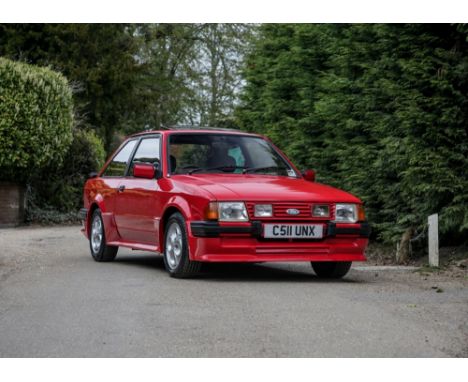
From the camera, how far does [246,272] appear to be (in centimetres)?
1191

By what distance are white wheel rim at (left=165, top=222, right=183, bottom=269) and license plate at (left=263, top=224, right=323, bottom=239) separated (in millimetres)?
1003

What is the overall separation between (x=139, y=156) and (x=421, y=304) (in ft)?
17.0

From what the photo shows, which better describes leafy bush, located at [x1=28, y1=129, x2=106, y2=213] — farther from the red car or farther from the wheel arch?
the wheel arch

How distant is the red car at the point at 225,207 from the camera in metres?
10.2

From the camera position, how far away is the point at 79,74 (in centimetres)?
3438

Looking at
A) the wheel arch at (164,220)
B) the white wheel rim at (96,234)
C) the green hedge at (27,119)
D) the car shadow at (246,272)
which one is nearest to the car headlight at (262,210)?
the car shadow at (246,272)

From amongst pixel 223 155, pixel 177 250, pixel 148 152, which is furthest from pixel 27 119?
pixel 177 250

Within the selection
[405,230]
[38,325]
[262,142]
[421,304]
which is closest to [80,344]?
[38,325]

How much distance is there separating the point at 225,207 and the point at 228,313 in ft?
7.48

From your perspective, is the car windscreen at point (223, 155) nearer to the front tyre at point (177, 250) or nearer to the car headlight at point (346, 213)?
the front tyre at point (177, 250)

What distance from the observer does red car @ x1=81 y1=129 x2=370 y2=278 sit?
10.2m

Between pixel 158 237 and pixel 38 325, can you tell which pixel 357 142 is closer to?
pixel 158 237

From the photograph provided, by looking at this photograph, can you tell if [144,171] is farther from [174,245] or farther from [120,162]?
[120,162]

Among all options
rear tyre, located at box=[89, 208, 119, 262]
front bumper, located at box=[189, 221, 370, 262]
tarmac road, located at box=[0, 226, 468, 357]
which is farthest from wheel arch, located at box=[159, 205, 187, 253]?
rear tyre, located at box=[89, 208, 119, 262]
